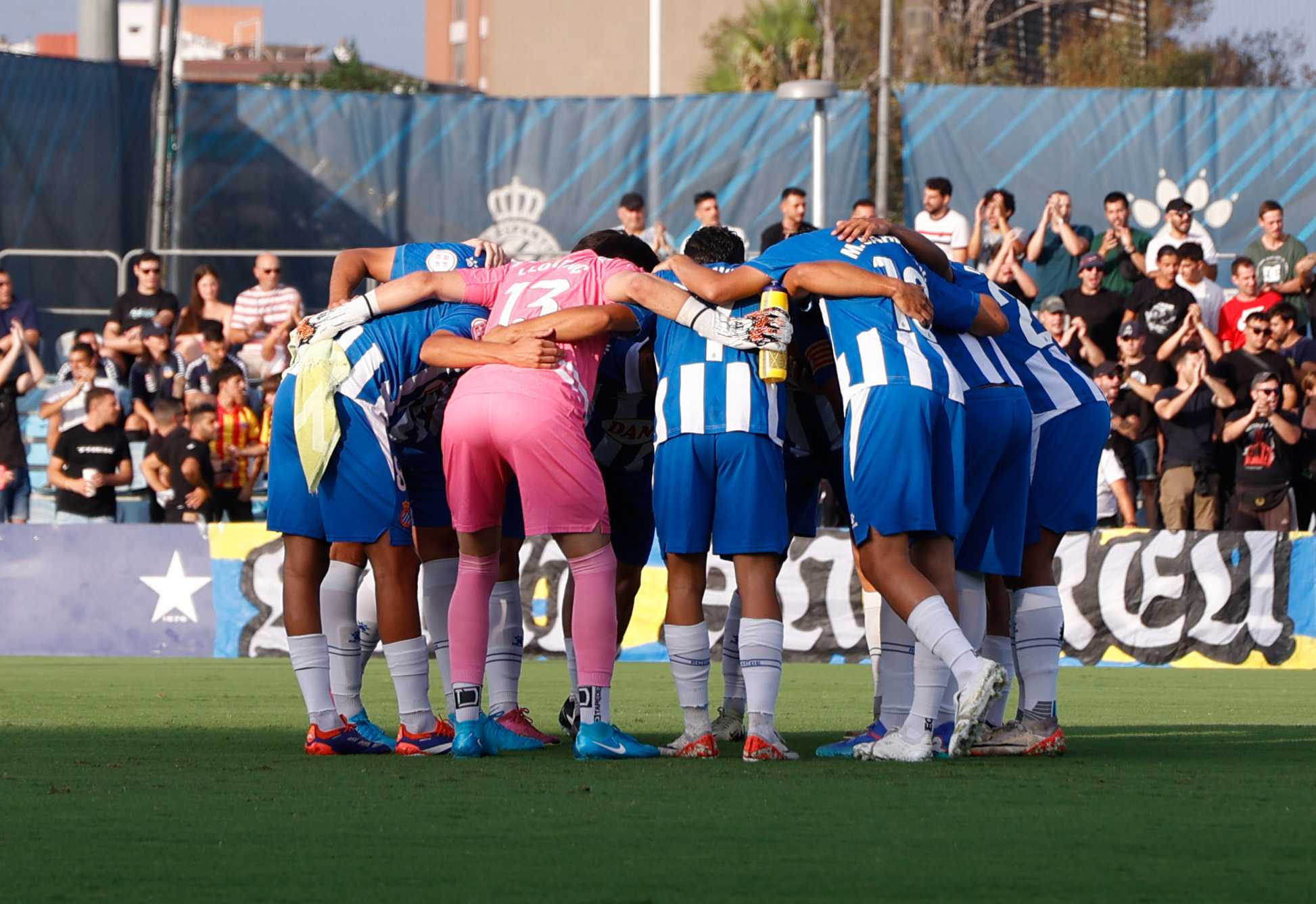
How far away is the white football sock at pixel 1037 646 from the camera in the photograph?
7.06 m

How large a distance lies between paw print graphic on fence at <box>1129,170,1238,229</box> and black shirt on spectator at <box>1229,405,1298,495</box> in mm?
3354

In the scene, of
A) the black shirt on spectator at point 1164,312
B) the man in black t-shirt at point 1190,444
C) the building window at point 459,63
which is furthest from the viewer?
the building window at point 459,63

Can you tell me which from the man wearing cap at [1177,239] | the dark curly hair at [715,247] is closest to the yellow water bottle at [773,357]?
the dark curly hair at [715,247]

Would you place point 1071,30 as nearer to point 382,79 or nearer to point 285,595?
point 382,79

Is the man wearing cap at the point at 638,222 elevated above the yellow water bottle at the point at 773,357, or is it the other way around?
the man wearing cap at the point at 638,222

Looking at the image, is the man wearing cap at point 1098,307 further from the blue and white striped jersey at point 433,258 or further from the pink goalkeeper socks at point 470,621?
the pink goalkeeper socks at point 470,621

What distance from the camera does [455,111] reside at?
19.5 meters

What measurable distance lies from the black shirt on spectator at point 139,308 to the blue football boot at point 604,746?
39.3 feet

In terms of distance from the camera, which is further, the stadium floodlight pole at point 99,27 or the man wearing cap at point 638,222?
the stadium floodlight pole at point 99,27

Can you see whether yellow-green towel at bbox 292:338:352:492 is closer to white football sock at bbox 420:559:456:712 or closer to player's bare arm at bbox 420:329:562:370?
player's bare arm at bbox 420:329:562:370

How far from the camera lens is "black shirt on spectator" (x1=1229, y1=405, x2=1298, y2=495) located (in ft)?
47.5

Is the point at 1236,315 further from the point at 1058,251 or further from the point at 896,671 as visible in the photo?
the point at 896,671

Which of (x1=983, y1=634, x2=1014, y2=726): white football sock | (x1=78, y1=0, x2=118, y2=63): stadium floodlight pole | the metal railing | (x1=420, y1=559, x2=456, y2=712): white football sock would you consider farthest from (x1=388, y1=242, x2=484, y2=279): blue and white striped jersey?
(x1=78, y1=0, x2=118, y2=63): stadium floodlight pole

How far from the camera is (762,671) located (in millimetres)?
6598
